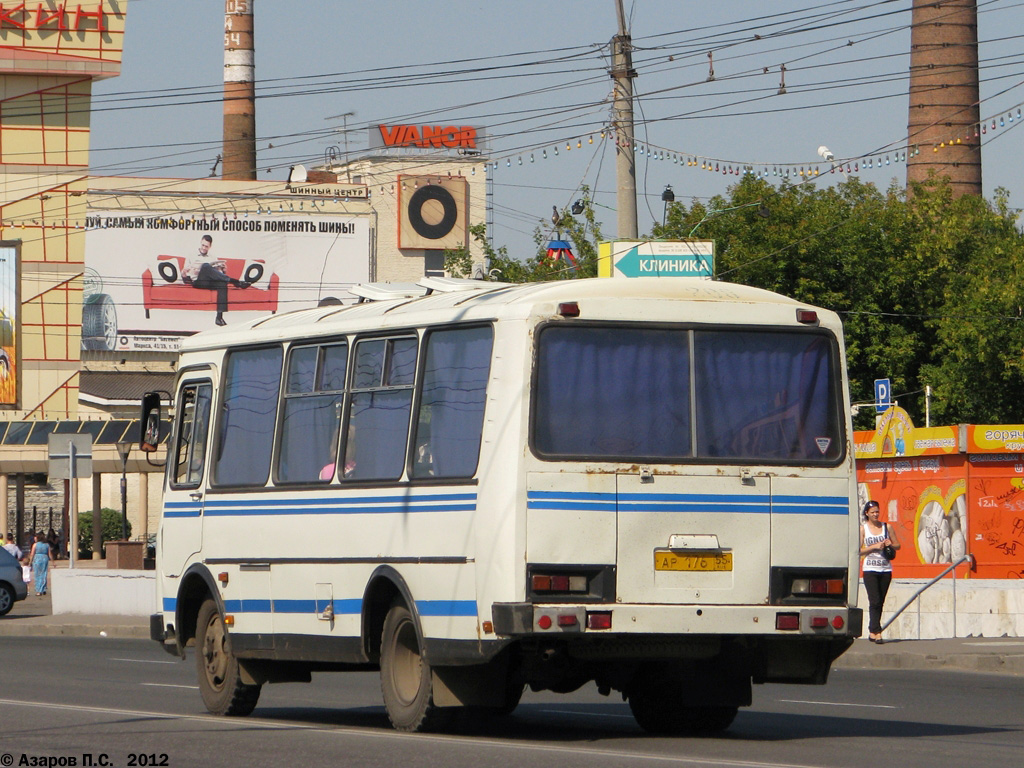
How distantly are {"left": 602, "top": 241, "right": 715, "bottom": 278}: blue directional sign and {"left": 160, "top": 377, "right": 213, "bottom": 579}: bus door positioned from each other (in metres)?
12.5

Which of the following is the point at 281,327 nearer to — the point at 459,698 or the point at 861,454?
the point at 459,698

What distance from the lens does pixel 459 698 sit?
11.5 metres

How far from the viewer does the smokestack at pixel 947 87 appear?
226 feet

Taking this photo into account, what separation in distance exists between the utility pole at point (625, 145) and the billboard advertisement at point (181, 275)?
52.7 metres

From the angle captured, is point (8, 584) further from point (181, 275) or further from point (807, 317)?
point (181, 275)

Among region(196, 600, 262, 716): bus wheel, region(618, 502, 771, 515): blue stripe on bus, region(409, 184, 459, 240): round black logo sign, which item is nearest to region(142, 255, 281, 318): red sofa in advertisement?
region(409, 184, 459, 240): round black logo sign

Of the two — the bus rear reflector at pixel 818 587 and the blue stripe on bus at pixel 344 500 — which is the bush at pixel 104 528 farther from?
the bus rear reflector at pixel 818 587

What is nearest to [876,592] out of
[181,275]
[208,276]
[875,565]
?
[875,565]

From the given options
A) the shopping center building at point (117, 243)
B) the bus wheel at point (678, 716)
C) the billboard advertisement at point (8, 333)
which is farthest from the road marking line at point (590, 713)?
the billboard advertisement at point (8, 333)

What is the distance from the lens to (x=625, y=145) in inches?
968

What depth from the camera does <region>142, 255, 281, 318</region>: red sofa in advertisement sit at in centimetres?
7744

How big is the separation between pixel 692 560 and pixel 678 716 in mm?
1685

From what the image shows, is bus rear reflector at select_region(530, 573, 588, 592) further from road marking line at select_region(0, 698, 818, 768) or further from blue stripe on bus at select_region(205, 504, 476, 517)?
road marking line at select_region(0, 698, 818, 768)

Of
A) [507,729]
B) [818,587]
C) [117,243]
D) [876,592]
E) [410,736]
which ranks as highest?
[117,243]
